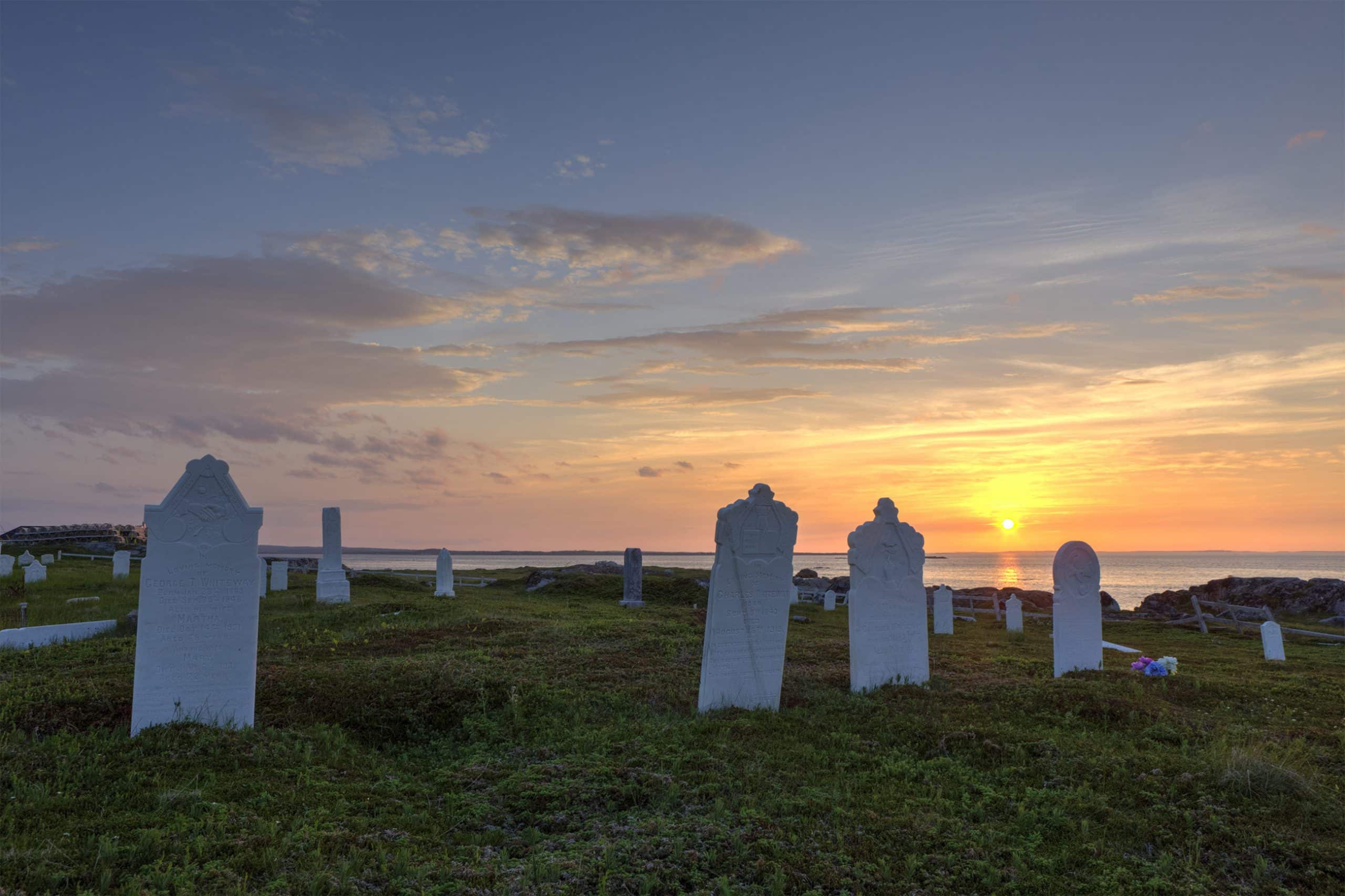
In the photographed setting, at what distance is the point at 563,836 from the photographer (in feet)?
21.9

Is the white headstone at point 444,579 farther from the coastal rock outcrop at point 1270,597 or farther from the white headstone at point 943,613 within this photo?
the coastal rock outcrop at point 1270,597

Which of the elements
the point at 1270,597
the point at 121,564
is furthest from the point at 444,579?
the point at 1270,597

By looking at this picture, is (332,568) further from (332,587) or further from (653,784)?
(653,784)

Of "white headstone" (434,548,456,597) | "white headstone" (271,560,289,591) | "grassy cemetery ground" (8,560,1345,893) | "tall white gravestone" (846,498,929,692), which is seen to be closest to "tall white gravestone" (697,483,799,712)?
"grassy cemetery ground" (8,560,1345,893)

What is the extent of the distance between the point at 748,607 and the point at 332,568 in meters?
17.6

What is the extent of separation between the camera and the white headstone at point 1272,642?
60.2 ft

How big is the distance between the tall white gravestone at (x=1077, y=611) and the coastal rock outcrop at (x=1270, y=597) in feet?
61.4

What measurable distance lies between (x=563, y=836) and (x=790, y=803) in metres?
2.02

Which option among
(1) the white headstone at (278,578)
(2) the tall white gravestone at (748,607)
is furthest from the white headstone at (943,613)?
(1) the white headstone at (278,578)

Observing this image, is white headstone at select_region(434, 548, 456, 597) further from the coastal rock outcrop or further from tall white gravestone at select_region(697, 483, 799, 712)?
the coastal rock outcrop

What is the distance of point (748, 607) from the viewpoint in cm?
1154

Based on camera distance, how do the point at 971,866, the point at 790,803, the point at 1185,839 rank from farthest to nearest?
the point at 790,803, the point at 1185,839, the point at 971,866

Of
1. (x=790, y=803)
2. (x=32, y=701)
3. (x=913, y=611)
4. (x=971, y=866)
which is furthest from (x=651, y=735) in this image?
(x=32, y=701)

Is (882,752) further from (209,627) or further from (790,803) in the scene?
(209,627)
